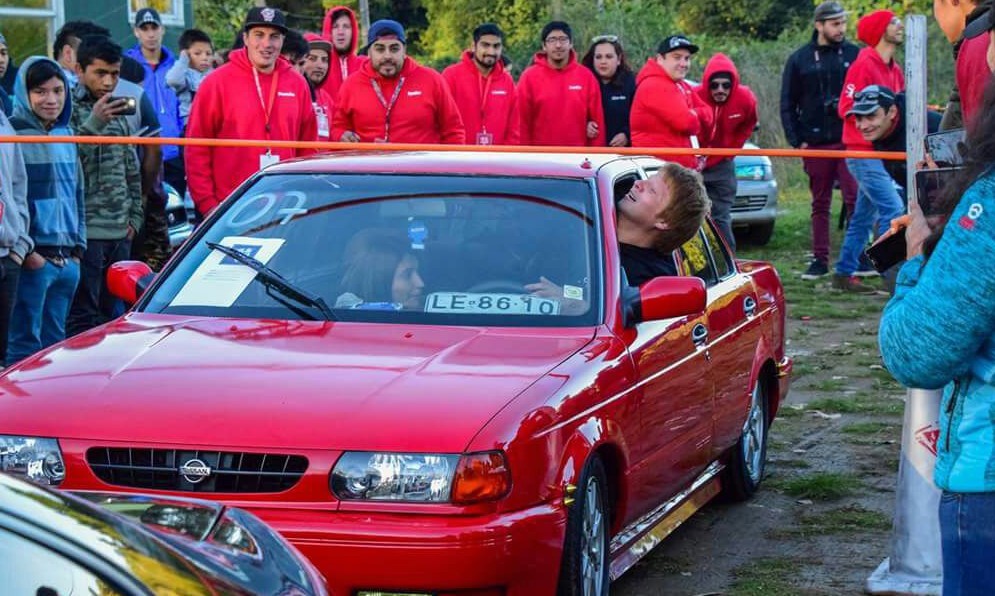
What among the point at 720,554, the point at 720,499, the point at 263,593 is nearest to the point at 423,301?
the point at 720,554

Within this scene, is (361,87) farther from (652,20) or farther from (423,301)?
(652,20)

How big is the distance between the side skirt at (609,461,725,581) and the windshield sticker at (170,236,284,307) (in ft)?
5.42

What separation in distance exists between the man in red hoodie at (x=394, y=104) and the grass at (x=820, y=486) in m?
4.63

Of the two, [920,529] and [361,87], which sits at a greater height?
[361,87]

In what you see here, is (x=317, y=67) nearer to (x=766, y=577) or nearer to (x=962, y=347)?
(x=766, y=577)

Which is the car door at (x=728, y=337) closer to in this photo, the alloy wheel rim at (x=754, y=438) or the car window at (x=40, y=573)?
the alloy wheel rim at (x=754, y=438)

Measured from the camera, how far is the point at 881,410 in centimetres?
995

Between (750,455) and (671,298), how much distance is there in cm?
204

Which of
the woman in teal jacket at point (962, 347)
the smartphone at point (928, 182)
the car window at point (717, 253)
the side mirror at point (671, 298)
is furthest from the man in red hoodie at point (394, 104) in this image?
the woman in teal jacket at point (962, 347)

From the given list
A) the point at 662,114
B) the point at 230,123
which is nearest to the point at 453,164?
the point at 230,123

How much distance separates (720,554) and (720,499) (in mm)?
971

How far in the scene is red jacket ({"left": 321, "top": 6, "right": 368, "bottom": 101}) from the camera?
1445cm

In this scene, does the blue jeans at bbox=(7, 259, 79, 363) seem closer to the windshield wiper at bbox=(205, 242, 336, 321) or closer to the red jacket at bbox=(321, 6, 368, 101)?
the windshield wiper at bbox=(205, 242, 336, 321)

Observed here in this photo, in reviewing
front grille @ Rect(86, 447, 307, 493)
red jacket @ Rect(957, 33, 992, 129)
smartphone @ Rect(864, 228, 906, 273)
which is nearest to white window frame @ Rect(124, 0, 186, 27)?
red jacket @ Rect(957, 33, 992, 129)
